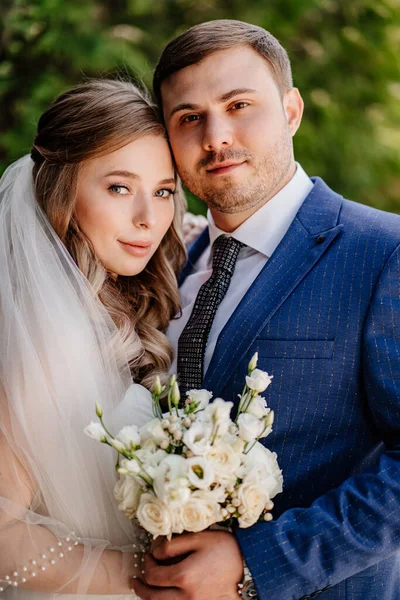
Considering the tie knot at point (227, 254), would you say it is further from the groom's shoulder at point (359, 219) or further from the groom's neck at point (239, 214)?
the groom's shoulder at point (359, 219)

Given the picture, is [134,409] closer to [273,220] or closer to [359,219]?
[273,220]

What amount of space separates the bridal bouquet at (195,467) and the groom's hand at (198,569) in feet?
0.41

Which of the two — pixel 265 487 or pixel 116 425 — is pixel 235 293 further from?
pixel 265 487

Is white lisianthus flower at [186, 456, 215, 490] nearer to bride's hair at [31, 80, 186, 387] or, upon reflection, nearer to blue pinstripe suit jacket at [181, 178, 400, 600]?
blue pinstripe suit jacket at [181, 178, 400, 600]

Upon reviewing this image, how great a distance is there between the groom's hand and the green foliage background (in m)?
3.09

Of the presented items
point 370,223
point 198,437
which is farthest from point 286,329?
point 198,437

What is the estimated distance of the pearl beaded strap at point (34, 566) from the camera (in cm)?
226

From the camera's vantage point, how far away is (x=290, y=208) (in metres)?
2.89

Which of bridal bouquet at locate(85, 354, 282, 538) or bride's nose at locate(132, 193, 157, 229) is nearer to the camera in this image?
bridal bouquet at locate(85, 354, 282, 538)

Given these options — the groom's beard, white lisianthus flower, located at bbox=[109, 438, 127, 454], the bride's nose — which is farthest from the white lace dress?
the groom's beard

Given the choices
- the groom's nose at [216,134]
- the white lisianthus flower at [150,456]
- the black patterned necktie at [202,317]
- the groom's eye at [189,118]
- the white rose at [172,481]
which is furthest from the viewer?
the groom's eye at [189,118]

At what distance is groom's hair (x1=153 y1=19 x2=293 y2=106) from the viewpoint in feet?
9.41

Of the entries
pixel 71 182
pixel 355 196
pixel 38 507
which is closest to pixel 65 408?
pixel 38 507

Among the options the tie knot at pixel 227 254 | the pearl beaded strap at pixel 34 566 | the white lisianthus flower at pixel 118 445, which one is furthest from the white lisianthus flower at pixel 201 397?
the tie knot at pixel 227 254
